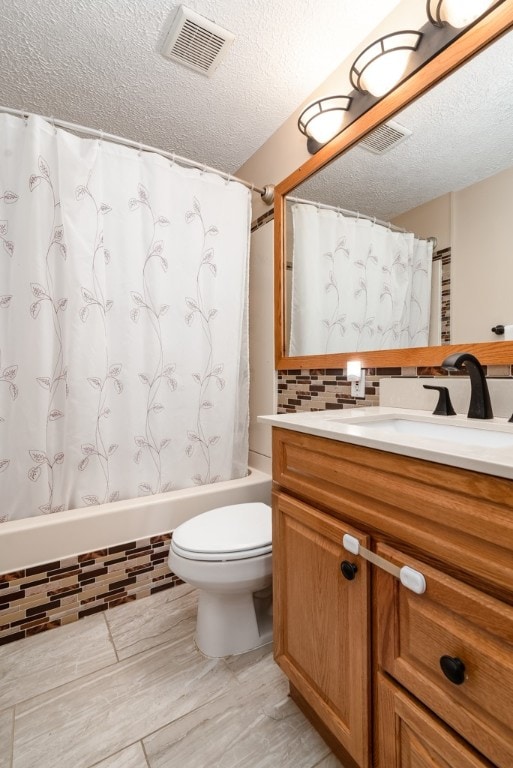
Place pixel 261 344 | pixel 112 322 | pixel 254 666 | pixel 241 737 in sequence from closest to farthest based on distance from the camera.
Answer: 1. pixel 241 737
2. pixel 254 666
3. pixel 112 322
4. pixel 261 344

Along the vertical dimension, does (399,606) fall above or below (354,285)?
below

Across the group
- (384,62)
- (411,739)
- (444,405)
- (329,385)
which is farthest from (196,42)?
(411,739)

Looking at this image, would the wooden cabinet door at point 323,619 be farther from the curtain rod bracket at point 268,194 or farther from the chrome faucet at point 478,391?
the curtain rod bracket at point 268,194

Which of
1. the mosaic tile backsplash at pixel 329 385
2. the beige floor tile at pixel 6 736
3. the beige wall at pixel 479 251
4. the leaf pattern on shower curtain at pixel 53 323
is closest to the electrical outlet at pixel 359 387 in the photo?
the mosaic tile backsplash at pixel 329 385

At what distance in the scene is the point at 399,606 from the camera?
63 cm

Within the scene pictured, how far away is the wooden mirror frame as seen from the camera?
897mm

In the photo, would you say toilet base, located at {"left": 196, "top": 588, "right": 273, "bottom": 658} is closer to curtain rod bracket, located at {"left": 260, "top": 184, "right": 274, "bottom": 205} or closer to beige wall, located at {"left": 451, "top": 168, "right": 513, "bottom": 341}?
beige wall, located at {"left": 451, "top": 168, "right": 513, "bottom": 341}

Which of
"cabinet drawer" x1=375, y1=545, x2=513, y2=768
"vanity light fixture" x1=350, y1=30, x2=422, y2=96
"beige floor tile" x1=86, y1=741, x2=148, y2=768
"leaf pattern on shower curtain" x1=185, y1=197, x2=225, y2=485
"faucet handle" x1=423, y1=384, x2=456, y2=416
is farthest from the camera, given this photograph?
"leaf pattern on shower curtain" x1=185, y1=197, x2=225, y2=485

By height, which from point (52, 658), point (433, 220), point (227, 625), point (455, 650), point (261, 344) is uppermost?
point (433, 220)

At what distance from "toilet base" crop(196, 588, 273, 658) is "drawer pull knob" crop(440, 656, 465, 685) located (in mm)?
752

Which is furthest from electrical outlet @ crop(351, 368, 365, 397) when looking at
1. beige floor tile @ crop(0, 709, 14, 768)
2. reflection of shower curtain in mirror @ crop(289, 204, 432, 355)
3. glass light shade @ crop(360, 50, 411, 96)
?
beige floor tile @ crop(0, 709, 14, 768)

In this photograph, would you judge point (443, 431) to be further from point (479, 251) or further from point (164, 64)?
point (164, 64)

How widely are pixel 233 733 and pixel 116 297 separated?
4.97 ft

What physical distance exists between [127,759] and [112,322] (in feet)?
4.53
